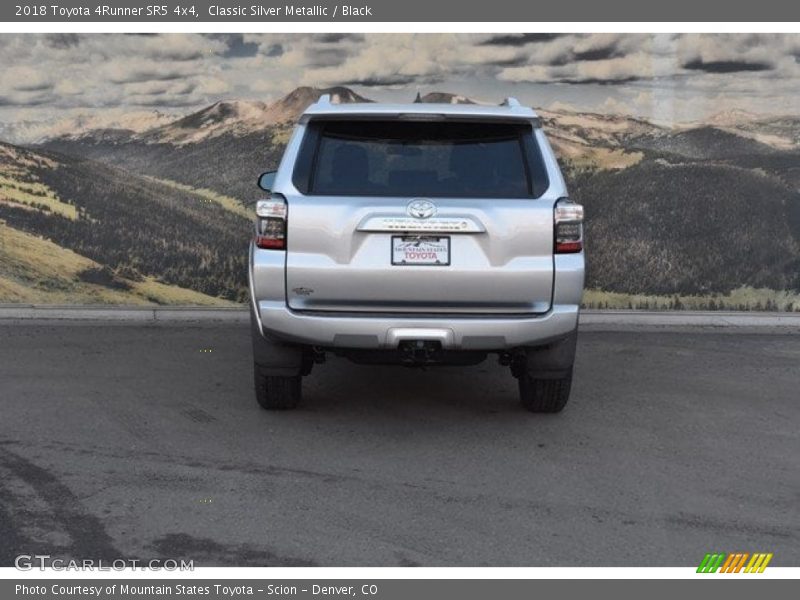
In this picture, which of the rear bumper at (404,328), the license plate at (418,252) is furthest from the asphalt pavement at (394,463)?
the license plate at (418,252)

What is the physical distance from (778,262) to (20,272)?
25.1 feet

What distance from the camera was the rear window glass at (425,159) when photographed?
5.94m

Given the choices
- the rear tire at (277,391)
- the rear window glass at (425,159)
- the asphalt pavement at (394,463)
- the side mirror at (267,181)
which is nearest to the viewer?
the asphalt pavement at (394,463)

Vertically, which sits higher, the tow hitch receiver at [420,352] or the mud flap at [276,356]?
the tow hitch receiver at [420,352]

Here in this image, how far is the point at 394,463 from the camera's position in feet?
18.8

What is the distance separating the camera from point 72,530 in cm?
468

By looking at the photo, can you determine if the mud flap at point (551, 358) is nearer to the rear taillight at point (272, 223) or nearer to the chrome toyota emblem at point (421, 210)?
the chrome toyota emblem at point (421, 210)

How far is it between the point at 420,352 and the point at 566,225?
1.11m

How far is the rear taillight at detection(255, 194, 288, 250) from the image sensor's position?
5.79 meters

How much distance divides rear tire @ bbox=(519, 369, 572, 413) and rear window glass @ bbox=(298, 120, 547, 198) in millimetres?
1277

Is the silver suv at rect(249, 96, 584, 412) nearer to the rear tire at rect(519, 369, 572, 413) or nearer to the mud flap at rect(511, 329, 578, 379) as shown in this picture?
the mud flap at rect(511, 329, 578, 379)

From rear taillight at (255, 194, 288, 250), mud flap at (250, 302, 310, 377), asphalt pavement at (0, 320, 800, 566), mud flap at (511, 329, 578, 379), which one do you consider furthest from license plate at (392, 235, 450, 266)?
asphalt pavement at (0, 320, 800, 566)

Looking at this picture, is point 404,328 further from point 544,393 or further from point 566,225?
point 544,393

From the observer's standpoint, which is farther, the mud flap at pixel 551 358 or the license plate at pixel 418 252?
the mud flap at pixel 551 358
